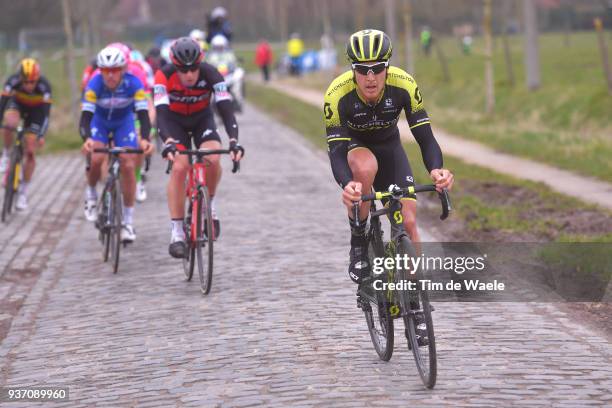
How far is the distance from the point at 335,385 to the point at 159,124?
173 inches

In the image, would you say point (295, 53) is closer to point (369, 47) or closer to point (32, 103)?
point (32, 103)

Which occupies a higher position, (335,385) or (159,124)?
(159,124)

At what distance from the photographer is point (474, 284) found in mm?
10766

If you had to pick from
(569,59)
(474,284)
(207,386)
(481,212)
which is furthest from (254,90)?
(207,386)

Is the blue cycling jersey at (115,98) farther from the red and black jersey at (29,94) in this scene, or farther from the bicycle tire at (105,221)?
the red and black jersey at (29,94)

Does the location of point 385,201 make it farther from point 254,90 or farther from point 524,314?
point 254,90

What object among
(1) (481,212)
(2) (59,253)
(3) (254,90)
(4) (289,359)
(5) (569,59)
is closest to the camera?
(4) (289,359)

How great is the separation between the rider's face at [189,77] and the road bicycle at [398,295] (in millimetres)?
3392

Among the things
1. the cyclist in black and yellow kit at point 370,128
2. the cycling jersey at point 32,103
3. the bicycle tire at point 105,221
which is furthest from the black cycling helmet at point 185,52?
the cycling jersey at point 32,103

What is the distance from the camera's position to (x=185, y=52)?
35.2 ft

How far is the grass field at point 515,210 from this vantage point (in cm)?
1269


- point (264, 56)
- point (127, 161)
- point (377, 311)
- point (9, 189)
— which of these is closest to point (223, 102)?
point (127, 161)

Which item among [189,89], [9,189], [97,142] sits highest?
[189,89]

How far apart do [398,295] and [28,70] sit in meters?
9.40
